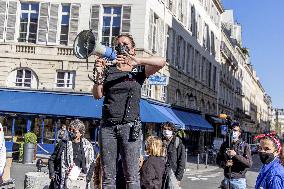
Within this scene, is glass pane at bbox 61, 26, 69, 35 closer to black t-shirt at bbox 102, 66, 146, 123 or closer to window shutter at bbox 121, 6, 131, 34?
window shutter at bbox 121, 6, 131, 34

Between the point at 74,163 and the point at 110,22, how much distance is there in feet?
62.4

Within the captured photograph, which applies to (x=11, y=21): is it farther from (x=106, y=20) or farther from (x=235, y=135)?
(x=235, y=135)

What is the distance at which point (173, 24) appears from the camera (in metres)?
29.5

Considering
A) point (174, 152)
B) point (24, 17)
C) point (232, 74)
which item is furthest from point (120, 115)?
point (232, 74)

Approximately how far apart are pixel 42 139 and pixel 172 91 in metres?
10.3

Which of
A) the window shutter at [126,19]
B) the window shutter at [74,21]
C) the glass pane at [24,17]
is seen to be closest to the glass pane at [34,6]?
the glass pane at [24,17]

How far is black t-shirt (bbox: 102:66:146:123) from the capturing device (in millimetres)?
3742

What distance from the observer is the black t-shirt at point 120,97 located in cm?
374

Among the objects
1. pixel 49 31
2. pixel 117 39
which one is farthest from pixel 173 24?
pixel 117 39

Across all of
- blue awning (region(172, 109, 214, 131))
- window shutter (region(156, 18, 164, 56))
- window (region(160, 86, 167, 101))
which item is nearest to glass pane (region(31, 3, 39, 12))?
window shutter (region(156, 18, 164, 56))

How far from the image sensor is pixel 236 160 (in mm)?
6289

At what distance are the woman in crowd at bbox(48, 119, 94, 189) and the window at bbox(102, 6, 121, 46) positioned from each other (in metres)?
18.3

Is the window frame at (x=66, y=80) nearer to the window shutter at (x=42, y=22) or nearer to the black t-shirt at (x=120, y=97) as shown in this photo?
the window shutter at (x=42, y=22)

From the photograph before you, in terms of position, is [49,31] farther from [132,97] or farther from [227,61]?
[227,61]
